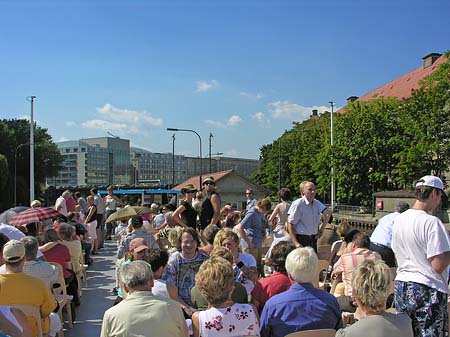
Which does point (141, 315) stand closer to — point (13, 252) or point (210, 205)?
point (13, 252)

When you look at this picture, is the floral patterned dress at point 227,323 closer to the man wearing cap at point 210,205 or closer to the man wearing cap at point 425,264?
the man wearing cap at point 425,264

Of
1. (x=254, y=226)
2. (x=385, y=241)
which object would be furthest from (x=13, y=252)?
(x=254, y=226)

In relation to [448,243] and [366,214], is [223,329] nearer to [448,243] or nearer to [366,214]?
[448,243]

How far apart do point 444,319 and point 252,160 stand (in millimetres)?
169845

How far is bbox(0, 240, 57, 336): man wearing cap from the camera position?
4516 millimetres

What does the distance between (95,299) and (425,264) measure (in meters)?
6.35

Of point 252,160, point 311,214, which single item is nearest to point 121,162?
point 252,160

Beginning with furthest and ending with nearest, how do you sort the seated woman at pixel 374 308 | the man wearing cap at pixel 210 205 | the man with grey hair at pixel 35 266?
the man wearing cap at pixel 210 205 < the man with grey hair at pixel 35 266 < the seated woman at pixel 374 308

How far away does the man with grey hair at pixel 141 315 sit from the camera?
3.47 meters

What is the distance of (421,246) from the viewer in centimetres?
415

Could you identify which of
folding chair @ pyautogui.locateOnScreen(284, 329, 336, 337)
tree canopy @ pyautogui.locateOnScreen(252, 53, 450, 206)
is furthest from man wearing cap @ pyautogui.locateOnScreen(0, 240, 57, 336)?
tree canopy @ pyautogui.locateOnScreen(252, 53, 450, 206)

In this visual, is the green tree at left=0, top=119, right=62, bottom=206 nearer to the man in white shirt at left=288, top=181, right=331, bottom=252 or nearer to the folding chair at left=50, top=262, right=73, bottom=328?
the folding chair at left=50, top=262, right=73, bottom=328

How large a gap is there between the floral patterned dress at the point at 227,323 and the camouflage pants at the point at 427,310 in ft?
5.03

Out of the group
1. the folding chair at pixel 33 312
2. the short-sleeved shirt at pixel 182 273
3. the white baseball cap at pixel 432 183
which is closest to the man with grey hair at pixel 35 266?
→ the folding chair at pixel 33 312
